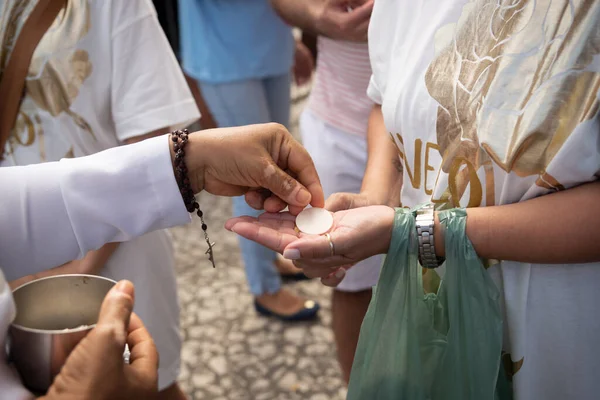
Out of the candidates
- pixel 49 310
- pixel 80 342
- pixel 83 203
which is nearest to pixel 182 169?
pixel 83 203

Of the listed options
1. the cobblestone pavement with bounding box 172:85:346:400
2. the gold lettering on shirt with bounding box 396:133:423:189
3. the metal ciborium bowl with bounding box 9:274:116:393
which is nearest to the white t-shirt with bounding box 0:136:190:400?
the metal ciborium bowl with bounding box 9:274:116:393

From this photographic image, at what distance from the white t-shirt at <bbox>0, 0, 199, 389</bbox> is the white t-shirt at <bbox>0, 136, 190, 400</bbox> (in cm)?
37

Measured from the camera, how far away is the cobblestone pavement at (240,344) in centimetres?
281

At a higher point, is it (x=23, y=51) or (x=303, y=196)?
(x=23, y=51)

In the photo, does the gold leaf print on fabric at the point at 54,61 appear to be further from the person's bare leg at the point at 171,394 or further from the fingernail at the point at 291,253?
the person's bare leg at the point at 171,394

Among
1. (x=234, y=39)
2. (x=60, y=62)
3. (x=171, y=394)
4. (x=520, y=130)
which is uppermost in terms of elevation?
(x=520, y=130)

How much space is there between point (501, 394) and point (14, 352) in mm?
1042

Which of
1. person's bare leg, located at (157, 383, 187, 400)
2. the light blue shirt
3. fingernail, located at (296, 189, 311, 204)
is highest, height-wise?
fingernail, located at (296, 189, 311, 204)

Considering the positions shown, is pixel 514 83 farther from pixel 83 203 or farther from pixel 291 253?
pixel 83 203

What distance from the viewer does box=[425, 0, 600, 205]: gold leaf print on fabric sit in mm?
1176

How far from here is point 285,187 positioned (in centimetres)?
153

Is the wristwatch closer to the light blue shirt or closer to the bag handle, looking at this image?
the bag handle

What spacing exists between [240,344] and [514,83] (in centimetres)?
219

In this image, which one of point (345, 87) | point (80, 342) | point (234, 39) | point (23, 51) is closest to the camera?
point (80, 342)
